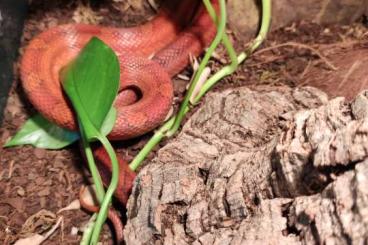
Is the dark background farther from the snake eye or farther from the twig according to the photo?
the twig

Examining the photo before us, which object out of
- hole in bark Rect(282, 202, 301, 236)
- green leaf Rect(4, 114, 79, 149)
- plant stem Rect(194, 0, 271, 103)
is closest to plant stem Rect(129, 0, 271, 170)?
plant stem Rect(194, 0, 271, 103)

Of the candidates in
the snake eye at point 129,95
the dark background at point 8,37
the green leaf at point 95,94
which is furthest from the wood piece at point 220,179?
the dark background at point 8,37

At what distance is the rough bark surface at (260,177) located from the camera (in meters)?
1.49

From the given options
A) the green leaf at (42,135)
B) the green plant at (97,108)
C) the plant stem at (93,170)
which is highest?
the green plant at (97,108)

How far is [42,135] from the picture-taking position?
3.30m

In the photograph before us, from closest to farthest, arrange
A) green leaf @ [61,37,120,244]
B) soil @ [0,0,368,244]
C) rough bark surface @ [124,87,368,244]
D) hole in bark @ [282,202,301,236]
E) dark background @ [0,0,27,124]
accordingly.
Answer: rough bark surface @ [124,87,368,244] < hole in bark @ [282,202,301,236] < green leaf @ [61,37,120,244] < soil @ [0,0,368,244] < dark background @ [0,0,27,124]

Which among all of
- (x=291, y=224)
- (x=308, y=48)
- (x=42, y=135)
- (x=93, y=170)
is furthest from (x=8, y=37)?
(x=291, y=224)

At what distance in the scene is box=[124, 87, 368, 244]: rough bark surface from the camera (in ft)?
4.90

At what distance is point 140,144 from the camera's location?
3.37m

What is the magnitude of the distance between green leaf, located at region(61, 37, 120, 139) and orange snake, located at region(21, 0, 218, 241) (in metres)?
0.44

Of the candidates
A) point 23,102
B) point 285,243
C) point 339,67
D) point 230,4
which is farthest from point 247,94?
point 23,102

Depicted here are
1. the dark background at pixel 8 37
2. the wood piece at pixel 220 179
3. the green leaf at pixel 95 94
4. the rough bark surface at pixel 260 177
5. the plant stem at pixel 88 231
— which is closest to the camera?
the rough bark surface at pixel 260 177

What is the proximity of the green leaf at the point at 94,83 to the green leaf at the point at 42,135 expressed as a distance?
0.53m

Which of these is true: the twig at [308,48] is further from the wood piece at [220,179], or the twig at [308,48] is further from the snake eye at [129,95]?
the snake eye at [129,95]
